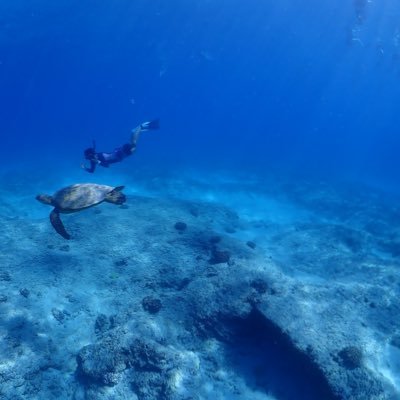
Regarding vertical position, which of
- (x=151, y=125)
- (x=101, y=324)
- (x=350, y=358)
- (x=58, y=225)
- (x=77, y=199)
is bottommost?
(x=101, y=324)

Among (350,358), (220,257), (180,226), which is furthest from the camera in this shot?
(180,226)

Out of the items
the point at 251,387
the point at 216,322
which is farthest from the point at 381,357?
the point at 216,322

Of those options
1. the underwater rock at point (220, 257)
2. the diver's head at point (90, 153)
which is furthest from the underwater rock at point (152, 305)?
the diver's head at point (90, 153)

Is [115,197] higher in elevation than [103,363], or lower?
higher

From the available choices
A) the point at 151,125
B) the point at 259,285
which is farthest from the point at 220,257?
the point at 151,125

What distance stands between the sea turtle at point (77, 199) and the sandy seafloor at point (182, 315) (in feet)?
14.5

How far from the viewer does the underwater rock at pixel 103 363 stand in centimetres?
1046

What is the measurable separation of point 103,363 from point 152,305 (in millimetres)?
2714

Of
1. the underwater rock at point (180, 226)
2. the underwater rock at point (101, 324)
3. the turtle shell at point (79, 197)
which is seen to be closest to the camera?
the turtle shell at point (79, 197)

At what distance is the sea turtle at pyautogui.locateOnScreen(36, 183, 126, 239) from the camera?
31.4 ft

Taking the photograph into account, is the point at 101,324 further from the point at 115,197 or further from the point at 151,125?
the point at 151,125

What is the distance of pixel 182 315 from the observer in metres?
12.5

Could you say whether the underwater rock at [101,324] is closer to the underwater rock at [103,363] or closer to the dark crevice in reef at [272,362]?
the underwater rock at [103,363]

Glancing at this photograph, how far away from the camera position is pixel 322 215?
31.1m
